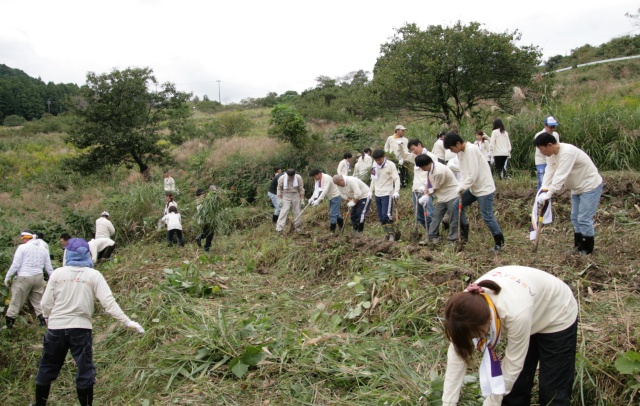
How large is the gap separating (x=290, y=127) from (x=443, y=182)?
8.89 meters

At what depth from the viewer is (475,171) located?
5812 millimetres

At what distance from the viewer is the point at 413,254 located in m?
5.57

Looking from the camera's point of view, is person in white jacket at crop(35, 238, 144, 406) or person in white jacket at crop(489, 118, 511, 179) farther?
person in white jacket at crop(489, 118, 511, 179)

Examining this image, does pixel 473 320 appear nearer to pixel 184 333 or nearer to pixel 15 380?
pixel 184 333

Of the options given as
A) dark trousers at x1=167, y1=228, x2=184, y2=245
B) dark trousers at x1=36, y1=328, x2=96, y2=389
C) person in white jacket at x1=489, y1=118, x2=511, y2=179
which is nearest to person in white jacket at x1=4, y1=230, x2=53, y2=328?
dark trousers at x1=36, y1=328, x2=96, y2=389

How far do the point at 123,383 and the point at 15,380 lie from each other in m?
1.49

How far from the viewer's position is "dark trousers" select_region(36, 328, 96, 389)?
12.8 feet

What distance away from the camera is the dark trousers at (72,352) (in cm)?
391

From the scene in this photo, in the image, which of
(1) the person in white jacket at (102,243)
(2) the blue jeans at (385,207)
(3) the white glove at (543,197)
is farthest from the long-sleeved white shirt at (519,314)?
(1) the person in white jacket at (102,243)

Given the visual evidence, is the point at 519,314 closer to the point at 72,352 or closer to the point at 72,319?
the point at 72,319

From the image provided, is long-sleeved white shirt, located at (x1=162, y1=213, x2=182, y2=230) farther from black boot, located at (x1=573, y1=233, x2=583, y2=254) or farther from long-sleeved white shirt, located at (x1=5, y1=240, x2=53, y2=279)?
black boot, located at (x1=573, y1=233, x2=583, y2=254)

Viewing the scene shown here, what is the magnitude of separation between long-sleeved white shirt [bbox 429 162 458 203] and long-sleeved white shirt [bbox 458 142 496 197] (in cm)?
51

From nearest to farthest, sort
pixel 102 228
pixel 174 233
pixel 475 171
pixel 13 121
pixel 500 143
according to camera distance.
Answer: pixel 475 171, pixel 500 143, pixel 102 228, pixel 174 233, pixel 13 121

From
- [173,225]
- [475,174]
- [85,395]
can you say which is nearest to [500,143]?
[475,174]
